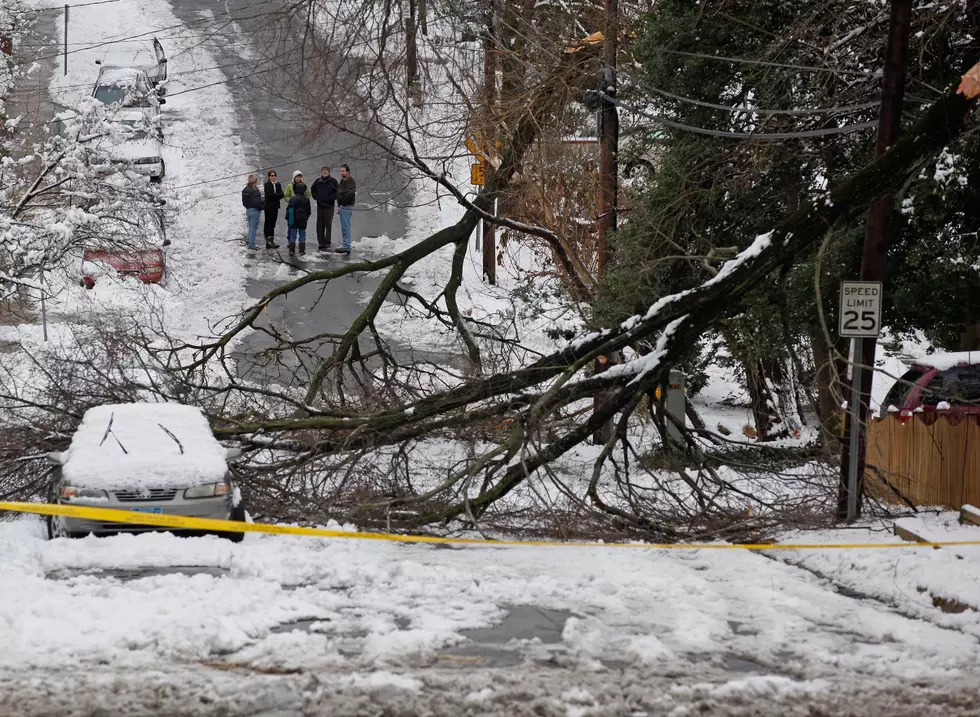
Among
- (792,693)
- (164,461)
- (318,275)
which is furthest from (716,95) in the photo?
(792,693)

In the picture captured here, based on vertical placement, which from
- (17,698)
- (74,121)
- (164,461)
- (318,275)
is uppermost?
(74,121)

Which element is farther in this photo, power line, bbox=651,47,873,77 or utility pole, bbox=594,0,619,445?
utility pole, bbox=594,0,619,445

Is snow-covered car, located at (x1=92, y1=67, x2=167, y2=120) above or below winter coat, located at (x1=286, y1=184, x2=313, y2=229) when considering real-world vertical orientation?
above

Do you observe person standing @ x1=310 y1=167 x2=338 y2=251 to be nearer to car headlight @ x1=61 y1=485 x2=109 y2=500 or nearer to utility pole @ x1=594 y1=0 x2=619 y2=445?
utility pole @ x1=594 y1=0 x2=619 y2=445

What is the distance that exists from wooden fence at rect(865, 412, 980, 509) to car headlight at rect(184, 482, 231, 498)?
6223mm

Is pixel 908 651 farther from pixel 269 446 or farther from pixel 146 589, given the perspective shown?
pixel 269 446

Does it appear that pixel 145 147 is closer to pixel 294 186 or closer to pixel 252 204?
pixel 252 204

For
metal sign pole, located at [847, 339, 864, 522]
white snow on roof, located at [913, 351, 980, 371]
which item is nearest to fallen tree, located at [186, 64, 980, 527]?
metal sign pole, located at [847, 339, 864, 522]

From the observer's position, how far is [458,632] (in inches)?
315

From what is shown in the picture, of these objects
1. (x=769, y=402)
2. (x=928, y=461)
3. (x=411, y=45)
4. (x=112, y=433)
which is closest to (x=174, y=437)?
(x=112, y=433)

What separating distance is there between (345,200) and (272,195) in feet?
8.90

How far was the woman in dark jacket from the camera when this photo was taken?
30531mm

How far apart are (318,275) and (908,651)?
11559 mm

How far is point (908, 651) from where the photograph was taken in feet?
25.4
